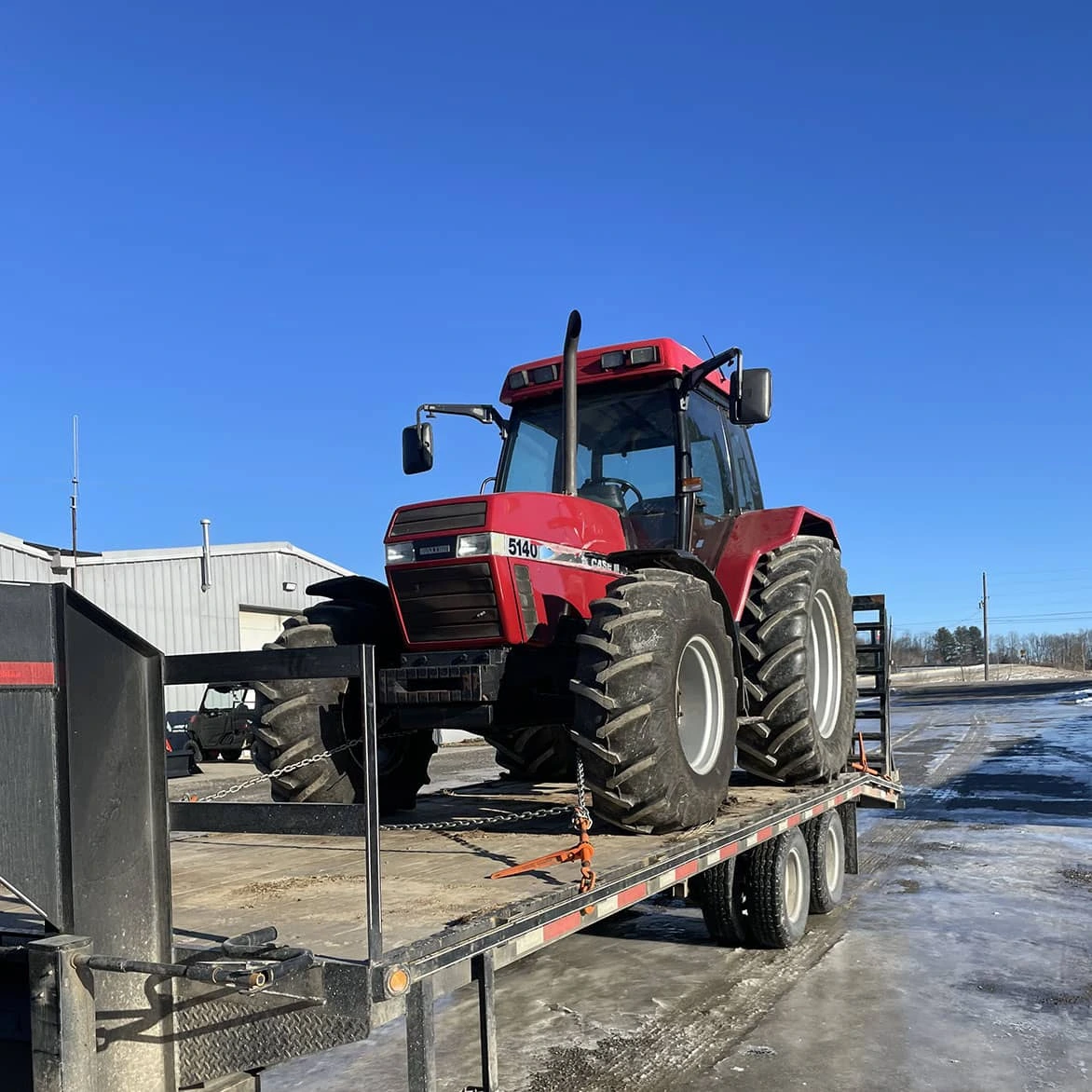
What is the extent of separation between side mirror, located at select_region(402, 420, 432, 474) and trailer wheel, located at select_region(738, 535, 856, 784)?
6.98 feet

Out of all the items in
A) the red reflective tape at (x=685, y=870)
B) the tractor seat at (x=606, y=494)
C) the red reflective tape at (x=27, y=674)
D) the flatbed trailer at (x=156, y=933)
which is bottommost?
the red reflective tape at (x=685, y=870)

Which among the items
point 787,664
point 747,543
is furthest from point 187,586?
point 787,664

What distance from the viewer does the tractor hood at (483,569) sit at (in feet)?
17.5

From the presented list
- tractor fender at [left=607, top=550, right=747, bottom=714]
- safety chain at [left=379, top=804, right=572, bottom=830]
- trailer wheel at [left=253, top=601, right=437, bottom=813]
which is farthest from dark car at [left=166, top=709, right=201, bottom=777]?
tractor fender at [left=607, top=550, right=747, bottom=714]

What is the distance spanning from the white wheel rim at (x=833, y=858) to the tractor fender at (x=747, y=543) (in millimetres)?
1980

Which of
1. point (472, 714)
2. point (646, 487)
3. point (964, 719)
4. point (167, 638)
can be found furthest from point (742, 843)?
point (964, 719)

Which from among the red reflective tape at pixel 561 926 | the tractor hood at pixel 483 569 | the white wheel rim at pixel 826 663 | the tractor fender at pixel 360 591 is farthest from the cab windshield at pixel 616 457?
the red reflective tape at pixel 561 926

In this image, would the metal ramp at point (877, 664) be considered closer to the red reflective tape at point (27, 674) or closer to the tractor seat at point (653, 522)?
the tractor seat at point (653, 522)

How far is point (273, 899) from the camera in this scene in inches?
150

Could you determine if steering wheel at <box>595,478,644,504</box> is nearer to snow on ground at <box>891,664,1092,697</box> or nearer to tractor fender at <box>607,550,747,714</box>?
tractor fender at <box>607,550,747,714</box>

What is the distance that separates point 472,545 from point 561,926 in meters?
2.12

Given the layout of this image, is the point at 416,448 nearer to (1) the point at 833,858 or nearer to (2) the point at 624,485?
(2) the point at 624,485

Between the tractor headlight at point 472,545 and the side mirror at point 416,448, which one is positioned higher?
the side mirror at point 416,448

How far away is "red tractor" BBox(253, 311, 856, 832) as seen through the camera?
4.77 metres
